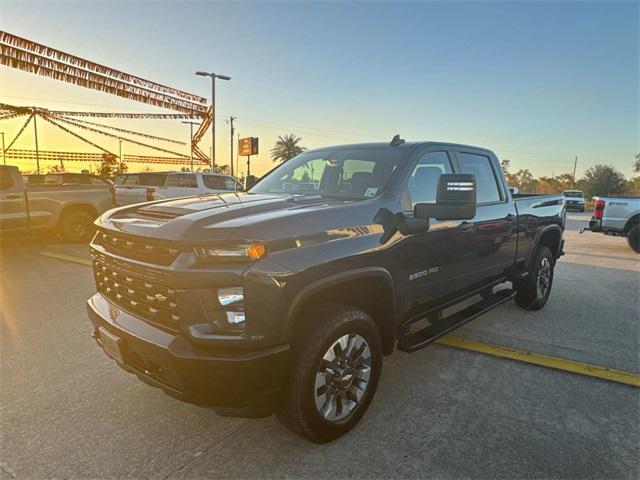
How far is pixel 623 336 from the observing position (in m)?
4.29

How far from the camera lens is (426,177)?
3.26 m

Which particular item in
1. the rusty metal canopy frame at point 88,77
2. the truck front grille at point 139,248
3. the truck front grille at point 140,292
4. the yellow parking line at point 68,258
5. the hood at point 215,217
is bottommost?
the yellow parking line at point 68,258

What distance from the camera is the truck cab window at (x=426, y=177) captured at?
10.2 ft

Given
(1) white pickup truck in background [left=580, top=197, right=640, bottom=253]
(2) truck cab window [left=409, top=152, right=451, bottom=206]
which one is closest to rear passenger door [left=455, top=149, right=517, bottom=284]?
(2) truck cab window [left=409, top=152, right=451, bottom=206]

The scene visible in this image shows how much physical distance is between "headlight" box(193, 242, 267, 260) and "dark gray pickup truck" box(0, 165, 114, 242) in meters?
8.46

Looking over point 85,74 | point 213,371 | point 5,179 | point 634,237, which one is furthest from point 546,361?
point 85,74

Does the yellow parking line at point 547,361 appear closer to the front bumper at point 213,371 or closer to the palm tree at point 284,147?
the front bumper at point 213,371

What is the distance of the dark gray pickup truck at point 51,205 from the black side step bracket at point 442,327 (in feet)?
28.2

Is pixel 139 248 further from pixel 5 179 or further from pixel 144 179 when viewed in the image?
pixel 144 179

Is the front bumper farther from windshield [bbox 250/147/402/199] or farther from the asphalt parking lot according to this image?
windshield [bbox 250/147/402/199]

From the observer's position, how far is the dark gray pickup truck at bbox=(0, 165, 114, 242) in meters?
8.23

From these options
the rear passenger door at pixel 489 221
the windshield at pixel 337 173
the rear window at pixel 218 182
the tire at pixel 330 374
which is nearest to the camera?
the tire at pixel 330 374

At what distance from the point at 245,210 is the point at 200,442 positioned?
1.44 metres

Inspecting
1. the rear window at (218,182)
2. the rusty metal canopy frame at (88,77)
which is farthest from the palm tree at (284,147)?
the rear window at (218,182)
